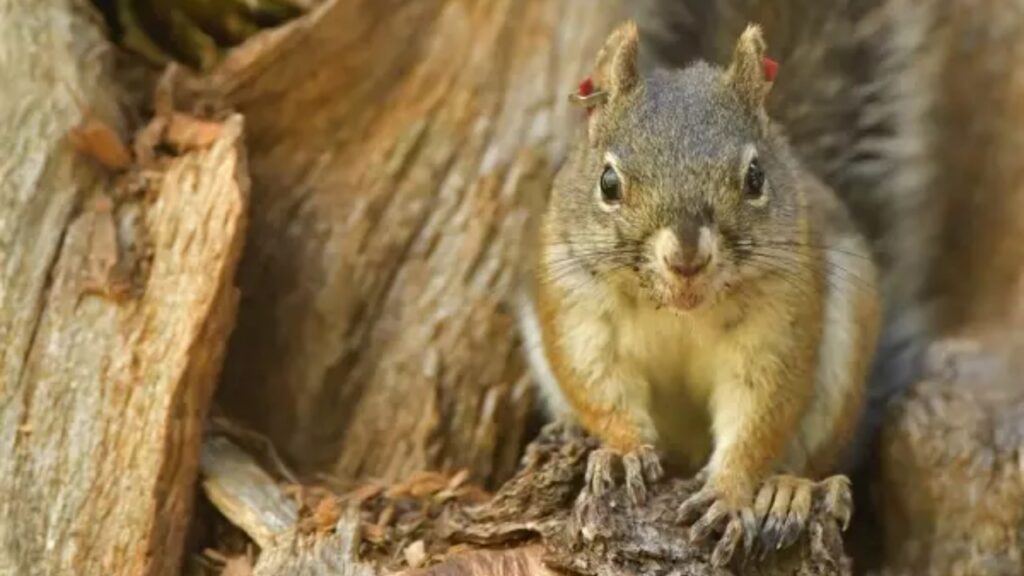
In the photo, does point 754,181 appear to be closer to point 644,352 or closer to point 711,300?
point 711,300

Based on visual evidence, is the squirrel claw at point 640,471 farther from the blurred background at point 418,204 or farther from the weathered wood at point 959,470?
the weathered wood at point 959,470

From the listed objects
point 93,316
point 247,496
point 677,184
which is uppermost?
point 677,184

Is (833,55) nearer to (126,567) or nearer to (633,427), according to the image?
(633,427)

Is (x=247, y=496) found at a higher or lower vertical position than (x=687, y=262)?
lower

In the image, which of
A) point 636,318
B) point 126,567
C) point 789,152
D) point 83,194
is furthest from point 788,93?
point 126,567

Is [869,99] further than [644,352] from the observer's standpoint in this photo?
Yes

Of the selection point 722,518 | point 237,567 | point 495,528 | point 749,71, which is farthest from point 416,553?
point 749,71

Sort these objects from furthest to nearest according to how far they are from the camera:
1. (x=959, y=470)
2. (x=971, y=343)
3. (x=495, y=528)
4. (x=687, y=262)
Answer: (x=971, y=343), (x=959, y=470), (x=495, y=528), (x=687, y=262)
